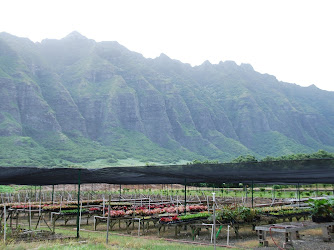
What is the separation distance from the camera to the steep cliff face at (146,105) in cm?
8050

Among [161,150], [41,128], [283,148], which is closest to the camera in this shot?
[41,128]

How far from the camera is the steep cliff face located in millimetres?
80500

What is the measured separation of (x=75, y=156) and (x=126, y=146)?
16.5 metres

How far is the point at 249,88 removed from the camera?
132250 millimetres

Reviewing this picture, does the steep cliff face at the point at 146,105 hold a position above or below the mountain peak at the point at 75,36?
below

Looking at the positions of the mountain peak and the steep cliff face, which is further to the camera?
the mountain peak

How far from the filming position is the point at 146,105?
102938mm

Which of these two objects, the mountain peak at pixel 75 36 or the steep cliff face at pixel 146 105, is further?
the mountain peak at pixel 75 36

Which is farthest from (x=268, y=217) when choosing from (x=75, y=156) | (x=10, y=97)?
(x=10, y=97)

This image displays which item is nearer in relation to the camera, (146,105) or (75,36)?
(146,105)

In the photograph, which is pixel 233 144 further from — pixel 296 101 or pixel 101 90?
pixel 296 101

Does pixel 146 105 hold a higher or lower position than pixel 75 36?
lower

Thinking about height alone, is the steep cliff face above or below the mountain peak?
below

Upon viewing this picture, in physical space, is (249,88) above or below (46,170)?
above
